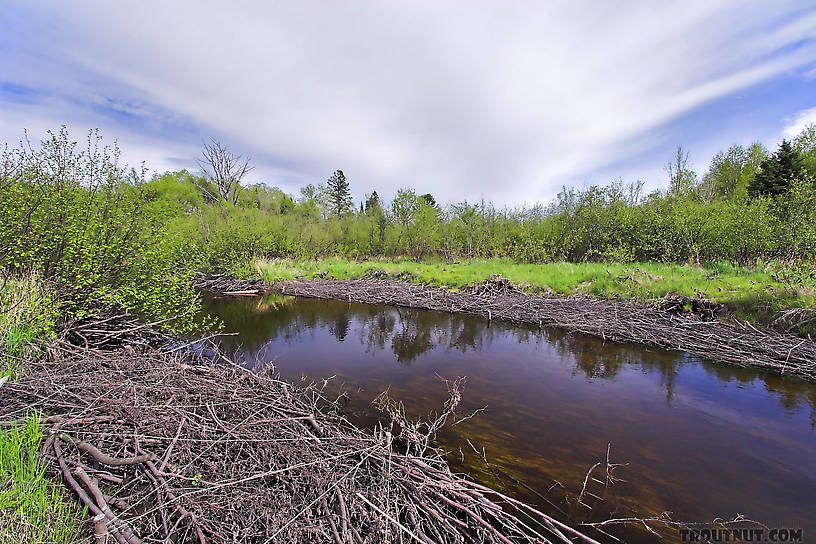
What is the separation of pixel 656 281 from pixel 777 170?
2384 centimetres

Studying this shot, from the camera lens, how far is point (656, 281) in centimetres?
1062

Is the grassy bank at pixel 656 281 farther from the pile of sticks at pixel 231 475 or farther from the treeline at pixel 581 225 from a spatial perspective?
the pile of sticks at pixel 231 475

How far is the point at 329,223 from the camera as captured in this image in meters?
26.9

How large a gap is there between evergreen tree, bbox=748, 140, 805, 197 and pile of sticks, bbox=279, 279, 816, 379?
72.6 ft

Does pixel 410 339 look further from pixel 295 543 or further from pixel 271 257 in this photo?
pixel 271 257

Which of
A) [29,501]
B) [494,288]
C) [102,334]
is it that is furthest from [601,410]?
[102,334]

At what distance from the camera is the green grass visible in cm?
202

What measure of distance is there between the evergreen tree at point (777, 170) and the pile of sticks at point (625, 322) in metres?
22.1

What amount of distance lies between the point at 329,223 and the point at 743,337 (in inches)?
969

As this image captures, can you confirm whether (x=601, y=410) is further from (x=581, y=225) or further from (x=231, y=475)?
(x=581, y=225)

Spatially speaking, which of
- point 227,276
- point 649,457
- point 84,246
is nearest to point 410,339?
point 649,457

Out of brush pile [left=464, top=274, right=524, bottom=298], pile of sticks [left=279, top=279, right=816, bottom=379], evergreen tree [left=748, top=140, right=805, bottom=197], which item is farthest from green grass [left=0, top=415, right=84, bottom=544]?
→ evergreen tree [left=748, top=140, right=805, bottom=197]

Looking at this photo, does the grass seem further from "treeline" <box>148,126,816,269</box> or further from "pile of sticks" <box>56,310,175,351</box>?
"treeline" <box>148,126,816,269</box>

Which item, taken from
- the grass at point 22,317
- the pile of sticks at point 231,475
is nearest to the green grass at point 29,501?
the pile of sticks at point 231,475
